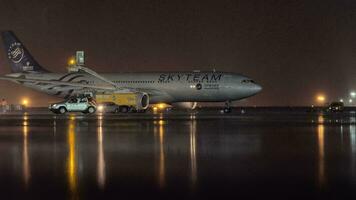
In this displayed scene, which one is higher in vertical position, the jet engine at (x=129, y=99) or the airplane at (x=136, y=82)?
the airplane at (x=136, y=82)

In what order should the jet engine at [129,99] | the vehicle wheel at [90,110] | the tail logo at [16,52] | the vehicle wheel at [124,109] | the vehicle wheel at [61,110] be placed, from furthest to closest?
the tail logo at [16,52] → the vehicle wheel at [124,109] → the jet engine at [129,99] → the vehicle wheel at [61,110] → the vehicle wheel at [90,110]

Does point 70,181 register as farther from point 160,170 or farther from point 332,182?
point 332,182

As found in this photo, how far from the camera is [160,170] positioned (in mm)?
12016

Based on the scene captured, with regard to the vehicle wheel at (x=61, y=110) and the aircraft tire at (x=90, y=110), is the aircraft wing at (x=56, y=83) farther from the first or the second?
the vehicle wheel at (x=61, y=110)

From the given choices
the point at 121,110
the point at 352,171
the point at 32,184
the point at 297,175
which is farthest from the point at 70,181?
the point at 121,110

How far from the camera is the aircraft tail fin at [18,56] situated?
62.1 m

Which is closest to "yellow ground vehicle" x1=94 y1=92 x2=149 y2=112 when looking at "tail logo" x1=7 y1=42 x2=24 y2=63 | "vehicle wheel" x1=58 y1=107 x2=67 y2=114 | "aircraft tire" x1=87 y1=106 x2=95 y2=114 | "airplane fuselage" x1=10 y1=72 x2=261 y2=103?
"airplane fuselage" x1=10 y1=72 x2=261 y2=103

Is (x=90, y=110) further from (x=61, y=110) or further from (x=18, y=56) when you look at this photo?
(x=18, y=56)

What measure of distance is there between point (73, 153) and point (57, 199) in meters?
7.00

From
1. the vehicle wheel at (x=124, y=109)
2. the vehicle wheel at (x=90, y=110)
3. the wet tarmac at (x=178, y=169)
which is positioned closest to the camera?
the wet tarmac at (x=178, y=169)

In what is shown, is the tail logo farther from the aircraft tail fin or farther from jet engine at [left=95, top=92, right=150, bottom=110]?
jet engine at [left=95, top=92, right=150, bottom=110]

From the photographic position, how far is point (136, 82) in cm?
5809

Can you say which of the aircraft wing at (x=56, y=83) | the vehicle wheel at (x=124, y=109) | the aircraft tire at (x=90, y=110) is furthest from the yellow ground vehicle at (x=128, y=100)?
the aircraft tire at (x=90, y=110)

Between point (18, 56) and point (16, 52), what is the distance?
51 cm
